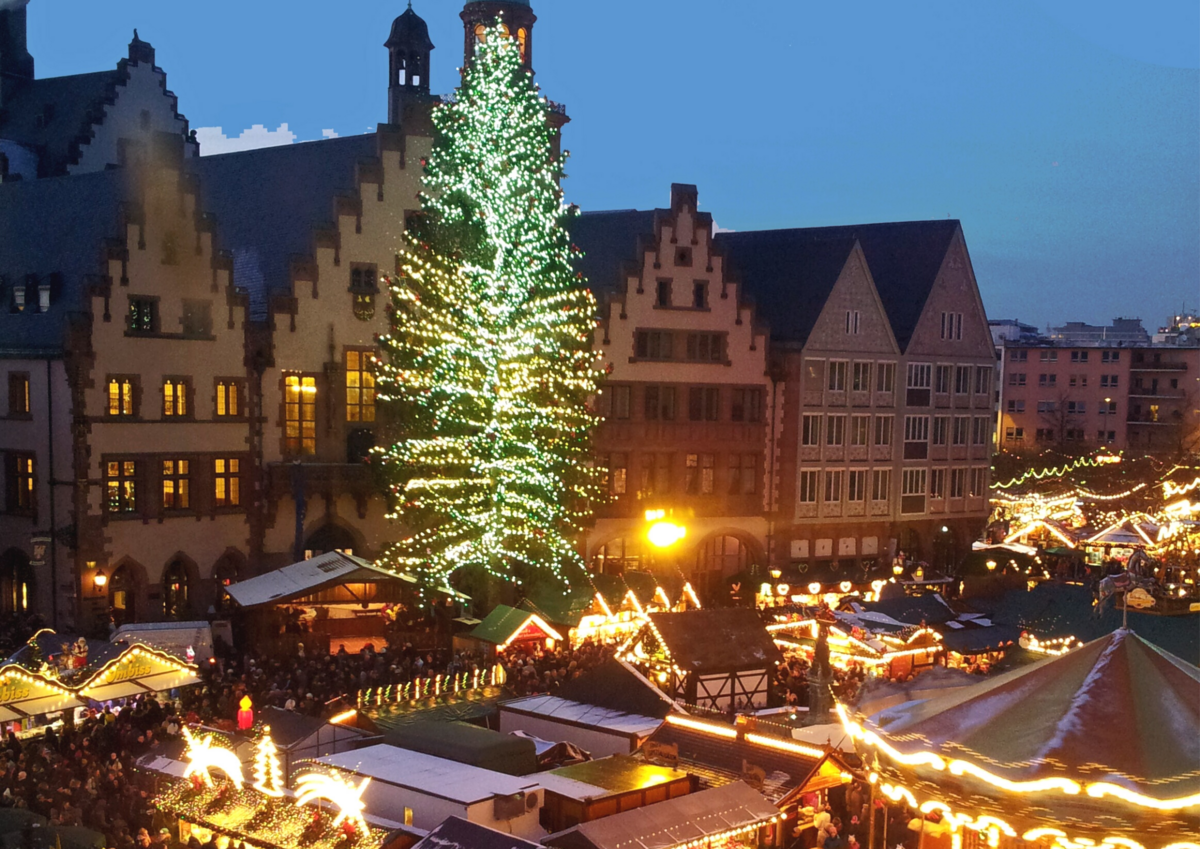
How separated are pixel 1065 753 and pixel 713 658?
1786 cm

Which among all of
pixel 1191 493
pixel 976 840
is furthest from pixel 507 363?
pixel 1191 493

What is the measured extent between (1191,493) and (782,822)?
54.4 meters

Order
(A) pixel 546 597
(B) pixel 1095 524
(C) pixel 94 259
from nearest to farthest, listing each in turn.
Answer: (A) pixel 546 597, (C) pixel 94 259, (B) pixel 1095 524

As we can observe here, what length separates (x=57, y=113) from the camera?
48.8 metres

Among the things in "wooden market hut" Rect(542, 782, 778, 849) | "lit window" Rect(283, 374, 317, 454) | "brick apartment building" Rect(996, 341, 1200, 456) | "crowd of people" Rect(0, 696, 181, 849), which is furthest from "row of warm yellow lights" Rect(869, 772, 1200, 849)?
"brick apartment building" Rect(996, 341, 1200, 456)

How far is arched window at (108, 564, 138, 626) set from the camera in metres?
35.7

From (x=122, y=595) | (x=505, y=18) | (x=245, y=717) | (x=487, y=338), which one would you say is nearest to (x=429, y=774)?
(x=245, y=717)

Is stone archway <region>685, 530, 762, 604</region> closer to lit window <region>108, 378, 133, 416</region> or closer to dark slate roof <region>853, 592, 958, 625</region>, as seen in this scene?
dark slate roof <region>853, 592, 958, 625</region>

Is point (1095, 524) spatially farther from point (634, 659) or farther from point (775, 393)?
point (634, 659)

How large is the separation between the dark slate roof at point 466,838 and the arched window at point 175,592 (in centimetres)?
2218

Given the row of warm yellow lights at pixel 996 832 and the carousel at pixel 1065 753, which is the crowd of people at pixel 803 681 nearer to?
the row of warm yellow lights at pixel 996 832

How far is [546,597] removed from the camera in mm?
35000

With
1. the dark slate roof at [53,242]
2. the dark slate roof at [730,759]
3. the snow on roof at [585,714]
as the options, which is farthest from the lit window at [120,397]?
the dark slate roof at [730,759]

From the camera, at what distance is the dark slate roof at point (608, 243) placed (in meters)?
46.2
